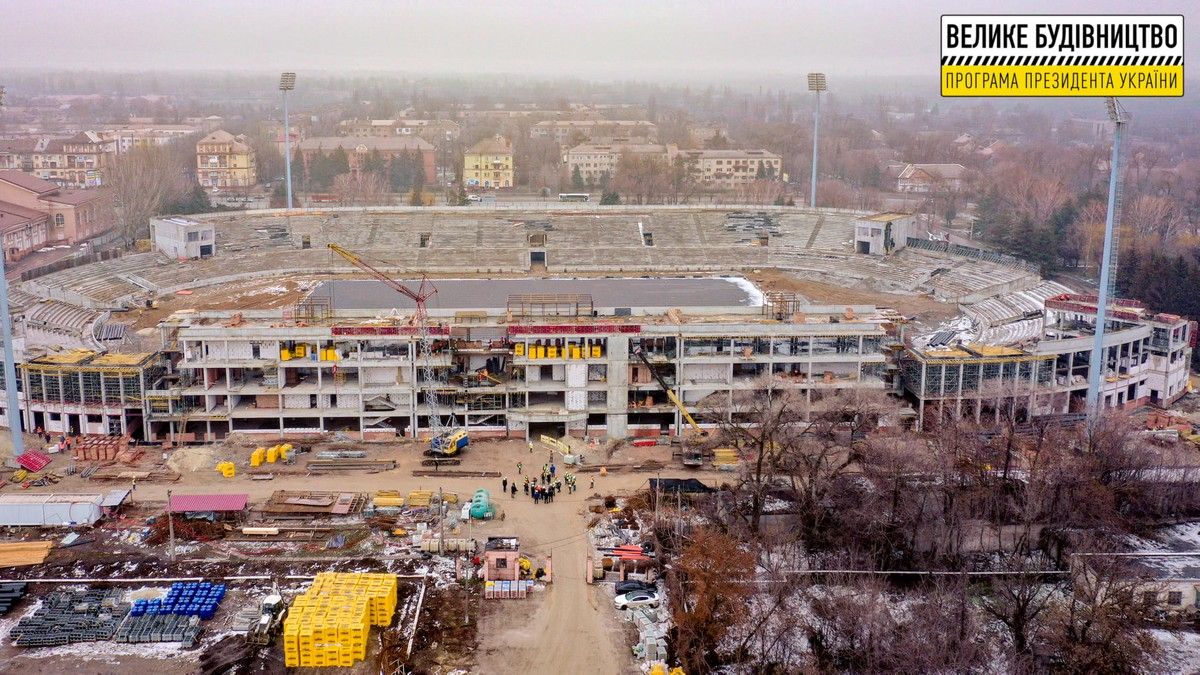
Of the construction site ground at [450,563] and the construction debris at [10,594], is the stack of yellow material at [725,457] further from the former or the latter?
the construction debris at [10,594]

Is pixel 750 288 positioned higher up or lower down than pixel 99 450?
higher up

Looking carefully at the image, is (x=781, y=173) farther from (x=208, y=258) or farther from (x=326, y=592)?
(x=326, y=592)

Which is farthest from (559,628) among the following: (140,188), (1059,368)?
(140,188)

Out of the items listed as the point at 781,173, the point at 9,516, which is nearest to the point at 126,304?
the point at 9,516

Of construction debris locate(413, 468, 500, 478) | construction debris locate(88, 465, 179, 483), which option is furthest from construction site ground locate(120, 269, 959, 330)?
construction debris locate(413, 468, 500, 478)

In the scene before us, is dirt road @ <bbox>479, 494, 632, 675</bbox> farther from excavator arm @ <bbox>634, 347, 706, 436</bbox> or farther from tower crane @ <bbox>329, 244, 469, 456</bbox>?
excavator arm @ <bbox>634, 347, 706, 436</bbox>

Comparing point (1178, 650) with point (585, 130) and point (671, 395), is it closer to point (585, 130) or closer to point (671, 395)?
point (671, 395)
